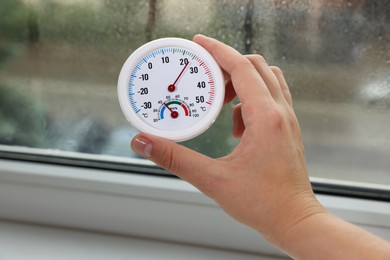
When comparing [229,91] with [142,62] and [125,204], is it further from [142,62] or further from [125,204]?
[125,204]

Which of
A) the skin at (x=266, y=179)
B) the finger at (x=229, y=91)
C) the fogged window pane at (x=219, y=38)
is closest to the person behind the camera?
the skin at (x=266, y=179)

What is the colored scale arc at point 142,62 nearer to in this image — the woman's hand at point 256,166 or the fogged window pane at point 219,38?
the woman's hand at point 256,166

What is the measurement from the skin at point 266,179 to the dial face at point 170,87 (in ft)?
0.09

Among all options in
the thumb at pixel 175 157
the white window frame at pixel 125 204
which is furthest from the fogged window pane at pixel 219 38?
the thumb at pixel 175 157

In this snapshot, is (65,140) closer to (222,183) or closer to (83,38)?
(83,38)

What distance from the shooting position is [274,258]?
3.23 feet

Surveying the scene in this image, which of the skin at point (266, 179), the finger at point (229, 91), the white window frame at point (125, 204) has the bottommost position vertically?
the white window frame at point (125, 204)

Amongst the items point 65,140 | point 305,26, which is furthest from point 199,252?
point 305,26

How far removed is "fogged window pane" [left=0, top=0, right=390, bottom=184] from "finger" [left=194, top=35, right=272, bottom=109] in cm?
28

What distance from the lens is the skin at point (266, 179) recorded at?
65 cm

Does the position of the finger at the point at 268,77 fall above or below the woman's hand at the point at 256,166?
above

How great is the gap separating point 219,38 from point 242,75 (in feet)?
1.01

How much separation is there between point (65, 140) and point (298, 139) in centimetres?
54

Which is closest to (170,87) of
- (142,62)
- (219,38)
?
(142,62)
